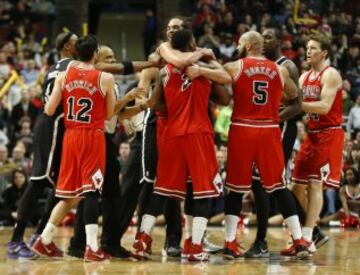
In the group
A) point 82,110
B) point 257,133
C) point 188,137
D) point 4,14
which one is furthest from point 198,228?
point 4,14

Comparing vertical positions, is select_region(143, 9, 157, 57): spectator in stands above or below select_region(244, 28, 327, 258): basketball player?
above

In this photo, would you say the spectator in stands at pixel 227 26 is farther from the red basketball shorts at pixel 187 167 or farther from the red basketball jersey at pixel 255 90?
the red basketball shorts at pixel 187 167

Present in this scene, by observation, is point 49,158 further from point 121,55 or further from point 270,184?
point 121,55

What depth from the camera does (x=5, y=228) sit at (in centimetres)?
1279

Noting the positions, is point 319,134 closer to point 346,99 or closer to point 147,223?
point 147,223

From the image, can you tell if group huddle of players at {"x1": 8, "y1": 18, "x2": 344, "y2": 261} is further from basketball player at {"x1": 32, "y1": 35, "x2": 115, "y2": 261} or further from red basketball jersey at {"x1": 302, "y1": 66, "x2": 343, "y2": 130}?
red basketball jersey at {"x1": 302, "y1": 66, "x2": 343, "y2": 130}

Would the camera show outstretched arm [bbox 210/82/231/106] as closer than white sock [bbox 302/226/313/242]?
Yes

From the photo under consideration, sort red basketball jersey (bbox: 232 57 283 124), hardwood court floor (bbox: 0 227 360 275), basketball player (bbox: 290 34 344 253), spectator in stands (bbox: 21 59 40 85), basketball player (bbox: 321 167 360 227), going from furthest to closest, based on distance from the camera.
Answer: spectator in stands (bbox: 21 59 40 85) < basketball player (bbox: 321 167 360 227) < basketball player (bbox: 290 34 344 253) < red basketball jersey (bbox: 232 57 283 124) < hardwood court floor (bbox: 0 227 360 275)

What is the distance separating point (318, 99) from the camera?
9.12 meters

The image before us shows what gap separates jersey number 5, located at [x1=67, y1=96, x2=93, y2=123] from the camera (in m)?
8.25

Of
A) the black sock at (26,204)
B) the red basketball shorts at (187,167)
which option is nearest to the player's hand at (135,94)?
the red basketball shorts at (187,167)

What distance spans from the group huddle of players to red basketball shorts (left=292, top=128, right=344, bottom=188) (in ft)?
1.25

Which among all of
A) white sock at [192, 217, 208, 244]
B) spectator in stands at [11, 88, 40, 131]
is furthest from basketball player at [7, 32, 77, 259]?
spectator in stands at [11, 88, 40, 131]

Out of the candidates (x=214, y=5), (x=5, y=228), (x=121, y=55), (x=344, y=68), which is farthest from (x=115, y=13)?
(x=5, y=228)
